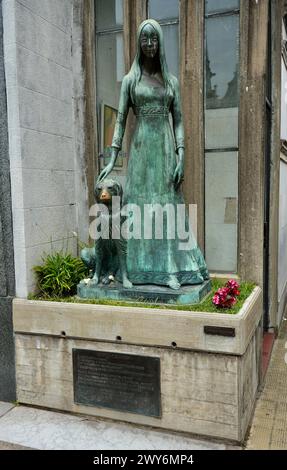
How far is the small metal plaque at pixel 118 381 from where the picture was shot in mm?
4363

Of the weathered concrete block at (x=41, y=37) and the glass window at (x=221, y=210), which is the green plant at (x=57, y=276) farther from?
the weathered concrete block at (x=41, y=37)

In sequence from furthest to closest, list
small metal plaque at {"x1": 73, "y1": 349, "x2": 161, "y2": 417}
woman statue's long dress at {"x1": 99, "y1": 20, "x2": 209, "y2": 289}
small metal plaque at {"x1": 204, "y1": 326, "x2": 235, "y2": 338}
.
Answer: woman statue's long dress at {"x1": 99, "y1": 20, "x2": 209, "y2": 289} → small metal plaque at {"x1": 73, "y1": 349, "x2": 161, "y2": 417} → small metal plaque at {"x1": 204, "y1": 326, "x2": 235, "y2": 338}

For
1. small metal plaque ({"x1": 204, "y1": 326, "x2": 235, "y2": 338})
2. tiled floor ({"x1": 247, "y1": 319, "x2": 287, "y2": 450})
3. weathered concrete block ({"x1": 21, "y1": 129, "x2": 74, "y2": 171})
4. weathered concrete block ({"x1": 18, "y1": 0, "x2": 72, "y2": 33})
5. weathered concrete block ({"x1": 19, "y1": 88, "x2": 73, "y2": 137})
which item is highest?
weathered concrete block ({"x1": 18, "y1": 0, "x2": 72, "y2": 33})

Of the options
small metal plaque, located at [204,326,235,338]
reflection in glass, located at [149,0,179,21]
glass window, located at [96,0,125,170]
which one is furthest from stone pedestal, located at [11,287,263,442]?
reflection in glass, located at [149,0,179,21]

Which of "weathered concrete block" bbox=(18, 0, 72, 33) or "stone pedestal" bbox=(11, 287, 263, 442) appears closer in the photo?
"stone pedestal" bbox=(11, 287, 263, 442)

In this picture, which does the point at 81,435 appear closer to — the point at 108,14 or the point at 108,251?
the point at 108,251

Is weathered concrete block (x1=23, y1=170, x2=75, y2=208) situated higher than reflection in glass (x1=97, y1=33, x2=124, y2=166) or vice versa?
reflection in glass (x1=97, y1=33, x2=124, y2=166)

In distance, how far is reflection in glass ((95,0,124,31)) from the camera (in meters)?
5.98

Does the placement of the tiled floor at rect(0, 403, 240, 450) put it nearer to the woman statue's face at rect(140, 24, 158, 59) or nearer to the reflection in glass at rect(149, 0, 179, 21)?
the woman statue's face at rect(140, 24, 158, 59)

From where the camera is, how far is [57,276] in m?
5.15

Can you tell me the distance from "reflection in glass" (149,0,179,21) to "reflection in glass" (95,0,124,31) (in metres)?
0.45

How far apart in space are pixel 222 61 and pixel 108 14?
70.6 inches

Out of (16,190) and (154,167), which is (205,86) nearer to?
(154,167)

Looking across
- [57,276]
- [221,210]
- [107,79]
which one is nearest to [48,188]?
[57,276]
